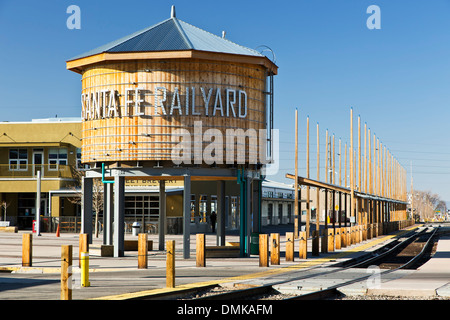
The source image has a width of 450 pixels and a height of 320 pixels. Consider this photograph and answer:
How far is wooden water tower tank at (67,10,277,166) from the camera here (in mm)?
26500

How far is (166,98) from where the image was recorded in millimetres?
26531

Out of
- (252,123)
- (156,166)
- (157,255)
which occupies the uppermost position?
(252,123)

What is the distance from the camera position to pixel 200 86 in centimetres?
2672

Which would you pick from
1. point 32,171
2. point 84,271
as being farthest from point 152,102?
point 32,171

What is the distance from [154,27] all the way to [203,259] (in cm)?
1167

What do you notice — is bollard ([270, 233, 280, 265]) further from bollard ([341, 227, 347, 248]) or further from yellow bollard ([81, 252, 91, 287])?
bollard ([341, 227, 347, 248])

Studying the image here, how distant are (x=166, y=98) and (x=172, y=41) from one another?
8.37ft

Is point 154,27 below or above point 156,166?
above

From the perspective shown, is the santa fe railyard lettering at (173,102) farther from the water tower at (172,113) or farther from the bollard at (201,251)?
the bollard at (201,251)
